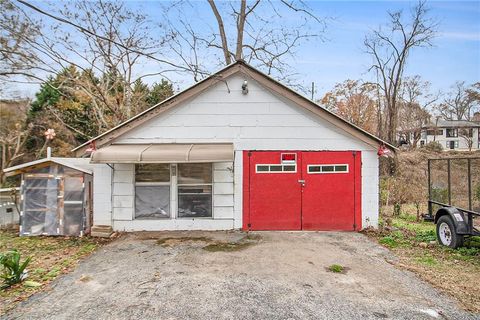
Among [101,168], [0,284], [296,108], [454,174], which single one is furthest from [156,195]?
[454,174]

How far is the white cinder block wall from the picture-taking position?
9234 mm

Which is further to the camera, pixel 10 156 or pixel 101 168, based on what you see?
pixel 10 156

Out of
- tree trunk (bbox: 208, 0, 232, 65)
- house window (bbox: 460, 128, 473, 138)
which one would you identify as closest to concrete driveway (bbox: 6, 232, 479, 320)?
tree trunk (bbox: 208, 0, 232, 65)

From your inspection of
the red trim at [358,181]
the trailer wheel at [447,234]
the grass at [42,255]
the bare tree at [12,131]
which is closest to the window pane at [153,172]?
the grass at [42,255]

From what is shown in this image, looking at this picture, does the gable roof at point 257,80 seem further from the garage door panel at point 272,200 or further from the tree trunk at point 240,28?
the tree trunk at point 240,28

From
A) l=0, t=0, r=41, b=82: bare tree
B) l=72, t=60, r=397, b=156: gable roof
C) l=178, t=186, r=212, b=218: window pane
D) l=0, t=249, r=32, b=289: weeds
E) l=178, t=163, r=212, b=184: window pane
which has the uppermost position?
l=0, t=0, r=41, b=82: bare tree

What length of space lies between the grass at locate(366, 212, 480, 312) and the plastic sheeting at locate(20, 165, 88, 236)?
9.11 m

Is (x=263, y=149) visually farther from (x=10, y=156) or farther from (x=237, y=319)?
(x=10, y=156)

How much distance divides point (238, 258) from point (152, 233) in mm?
3494

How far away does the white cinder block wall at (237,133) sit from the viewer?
9.23m

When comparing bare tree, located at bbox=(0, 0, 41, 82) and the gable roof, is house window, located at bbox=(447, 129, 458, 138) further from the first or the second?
bare tree, located at bbox=(0, 0, 41, 82)

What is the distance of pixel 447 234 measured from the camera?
25.8 feet

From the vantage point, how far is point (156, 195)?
923 centimetres

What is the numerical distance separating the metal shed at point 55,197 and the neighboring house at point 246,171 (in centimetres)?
46
